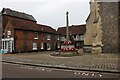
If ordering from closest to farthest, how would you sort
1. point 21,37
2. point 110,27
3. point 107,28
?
point 110,27, point 107,28, point 21,37

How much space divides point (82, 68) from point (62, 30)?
5855cm

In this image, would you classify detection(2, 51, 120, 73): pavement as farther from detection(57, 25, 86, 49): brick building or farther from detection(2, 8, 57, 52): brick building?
detection(57, 25, 86, 49): brick building

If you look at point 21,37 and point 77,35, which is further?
point 77,35

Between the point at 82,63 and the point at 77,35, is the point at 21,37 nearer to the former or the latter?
the point at 82,63

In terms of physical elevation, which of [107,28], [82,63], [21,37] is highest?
[107,28]

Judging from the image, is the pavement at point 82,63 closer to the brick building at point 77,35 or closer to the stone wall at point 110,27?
the stone wall at point 110,27

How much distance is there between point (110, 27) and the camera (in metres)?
25.5

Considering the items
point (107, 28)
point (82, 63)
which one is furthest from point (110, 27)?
point (82, 63)

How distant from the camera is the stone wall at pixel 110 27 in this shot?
2520 cm

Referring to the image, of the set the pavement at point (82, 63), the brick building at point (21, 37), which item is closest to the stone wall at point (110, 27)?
the pavement at point (82, 63)

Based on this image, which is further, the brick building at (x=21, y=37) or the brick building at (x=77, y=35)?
the brick building at (x=77, y=35)

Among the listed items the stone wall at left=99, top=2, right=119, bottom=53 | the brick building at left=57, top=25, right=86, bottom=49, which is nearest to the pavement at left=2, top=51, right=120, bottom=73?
the stone wall at left=99, top=2, right=119, bottom=53

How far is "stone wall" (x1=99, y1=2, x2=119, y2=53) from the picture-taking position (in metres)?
25.2

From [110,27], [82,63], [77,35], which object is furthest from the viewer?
[77,35]
